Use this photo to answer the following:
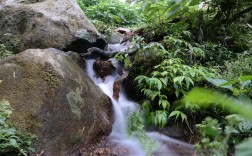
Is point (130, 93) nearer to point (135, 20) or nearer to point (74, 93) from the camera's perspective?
point (74, 93)

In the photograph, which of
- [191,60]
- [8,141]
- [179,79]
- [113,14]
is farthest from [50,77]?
[113,14]

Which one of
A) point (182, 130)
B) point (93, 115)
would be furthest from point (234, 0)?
point (93, 115)

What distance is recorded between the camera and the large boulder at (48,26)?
14.0 ft

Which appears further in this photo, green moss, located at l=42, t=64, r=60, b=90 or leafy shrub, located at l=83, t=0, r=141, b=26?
leafy shrub, located at l=83, t=0, r=141, b=26

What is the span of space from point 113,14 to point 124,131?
17.7ft

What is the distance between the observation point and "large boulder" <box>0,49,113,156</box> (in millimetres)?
2463

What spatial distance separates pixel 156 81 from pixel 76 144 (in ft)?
4.51

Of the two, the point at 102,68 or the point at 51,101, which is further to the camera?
the point at 102,68

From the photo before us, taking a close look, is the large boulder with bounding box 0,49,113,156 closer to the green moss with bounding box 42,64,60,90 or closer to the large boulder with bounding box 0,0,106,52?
the green moss with bounding box 42,64,60,90

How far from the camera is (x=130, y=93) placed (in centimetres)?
394

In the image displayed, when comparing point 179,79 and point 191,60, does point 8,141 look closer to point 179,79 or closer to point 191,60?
point 179,79

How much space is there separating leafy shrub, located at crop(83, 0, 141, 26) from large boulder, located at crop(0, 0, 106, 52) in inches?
84.7

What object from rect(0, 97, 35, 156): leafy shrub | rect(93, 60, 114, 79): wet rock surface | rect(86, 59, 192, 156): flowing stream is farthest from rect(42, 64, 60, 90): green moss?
rect(93, 60, 114, 79): wet rock surface

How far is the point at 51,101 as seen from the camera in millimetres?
2613
